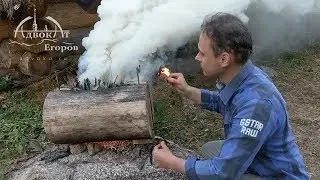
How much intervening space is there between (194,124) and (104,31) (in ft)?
5.08

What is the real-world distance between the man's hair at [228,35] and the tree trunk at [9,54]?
3.69 meters

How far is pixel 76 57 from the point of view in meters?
7.19

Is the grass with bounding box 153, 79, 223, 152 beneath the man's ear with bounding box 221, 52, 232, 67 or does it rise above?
beneath

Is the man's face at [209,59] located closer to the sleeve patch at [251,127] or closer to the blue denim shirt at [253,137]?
the blue denim shirt at [253,137]

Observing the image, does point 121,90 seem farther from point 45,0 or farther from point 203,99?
point 45,0

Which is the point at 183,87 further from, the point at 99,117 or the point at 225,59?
the point at 225,59

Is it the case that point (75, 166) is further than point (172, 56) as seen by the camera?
No

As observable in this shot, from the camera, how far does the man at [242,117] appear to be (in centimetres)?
294

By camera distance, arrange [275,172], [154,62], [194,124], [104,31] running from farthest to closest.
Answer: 1. [154,62]
2. [194,124]
3. [104,31]
4. [275,172]

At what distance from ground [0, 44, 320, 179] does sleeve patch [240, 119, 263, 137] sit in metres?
2.15

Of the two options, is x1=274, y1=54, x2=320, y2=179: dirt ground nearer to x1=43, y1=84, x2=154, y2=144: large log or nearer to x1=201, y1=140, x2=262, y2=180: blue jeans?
x1=201, y1=140, x2=262, y2=180: blue jeans

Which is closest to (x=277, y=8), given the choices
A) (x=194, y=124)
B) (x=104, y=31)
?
(x=194, y=124)

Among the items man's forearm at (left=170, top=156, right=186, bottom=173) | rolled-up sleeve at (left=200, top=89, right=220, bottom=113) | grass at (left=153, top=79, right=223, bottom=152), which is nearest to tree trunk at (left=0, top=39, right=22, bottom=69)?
grass at (left=153, top=79, right=223, bottom=152)

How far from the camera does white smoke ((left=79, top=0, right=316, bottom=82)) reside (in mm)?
4758
